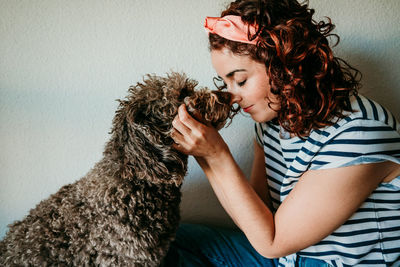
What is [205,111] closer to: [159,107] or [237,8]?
[159,107]

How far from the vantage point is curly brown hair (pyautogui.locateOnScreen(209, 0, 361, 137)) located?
0.90 meters

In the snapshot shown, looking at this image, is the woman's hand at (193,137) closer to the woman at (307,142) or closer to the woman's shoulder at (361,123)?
the woman at (307,142)

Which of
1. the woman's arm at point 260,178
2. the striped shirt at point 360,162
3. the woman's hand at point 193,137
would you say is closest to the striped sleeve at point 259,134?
the woman's arm at point 260,178

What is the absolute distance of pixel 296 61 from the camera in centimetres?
91

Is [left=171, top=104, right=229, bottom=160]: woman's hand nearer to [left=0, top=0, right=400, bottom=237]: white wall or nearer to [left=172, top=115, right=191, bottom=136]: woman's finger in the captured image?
[left=172, top=115, right=191, bottom=136]: woman's finger

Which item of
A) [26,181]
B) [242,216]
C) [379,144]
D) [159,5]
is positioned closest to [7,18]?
[159,5]

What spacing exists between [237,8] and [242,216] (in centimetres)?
77

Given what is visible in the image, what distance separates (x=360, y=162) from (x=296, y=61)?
395mm

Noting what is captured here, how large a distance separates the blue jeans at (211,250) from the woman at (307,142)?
29 centimetres

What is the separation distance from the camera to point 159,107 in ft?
3.00

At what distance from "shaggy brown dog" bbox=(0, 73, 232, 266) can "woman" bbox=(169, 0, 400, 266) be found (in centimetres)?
9

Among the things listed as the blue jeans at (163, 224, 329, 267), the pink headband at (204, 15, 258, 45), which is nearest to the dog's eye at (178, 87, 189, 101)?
the pink headband at (204, 15, 258, 45)

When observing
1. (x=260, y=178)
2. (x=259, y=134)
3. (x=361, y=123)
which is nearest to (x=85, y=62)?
(x=259, y=134)

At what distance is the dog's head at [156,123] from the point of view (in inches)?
34.3
